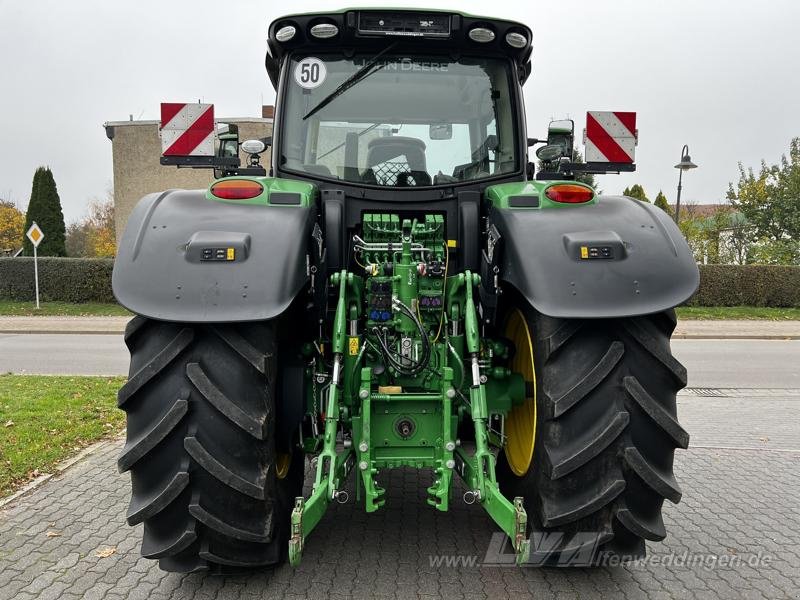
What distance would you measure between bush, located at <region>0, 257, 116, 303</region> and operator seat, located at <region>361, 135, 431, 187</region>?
761 inches

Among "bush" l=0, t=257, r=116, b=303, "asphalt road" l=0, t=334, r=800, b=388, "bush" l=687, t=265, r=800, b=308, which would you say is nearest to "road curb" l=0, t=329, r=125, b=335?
"asphalt road" l=0, t=334, r=800, b=388

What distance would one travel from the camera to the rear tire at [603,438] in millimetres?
2711

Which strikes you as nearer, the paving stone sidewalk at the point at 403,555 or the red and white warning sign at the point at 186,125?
the paving stone sidewalk at the point at 403,555

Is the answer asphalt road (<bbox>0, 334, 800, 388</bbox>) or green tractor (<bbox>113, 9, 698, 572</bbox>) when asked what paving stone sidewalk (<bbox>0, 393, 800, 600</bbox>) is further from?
asphalt road (<bbox>0, 334, 800, 388</bbox>)

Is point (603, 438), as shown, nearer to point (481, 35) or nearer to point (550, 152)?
point (550, 152)

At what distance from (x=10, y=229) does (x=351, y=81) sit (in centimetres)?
4488

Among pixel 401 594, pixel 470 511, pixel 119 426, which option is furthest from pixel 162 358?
pixel 119 426

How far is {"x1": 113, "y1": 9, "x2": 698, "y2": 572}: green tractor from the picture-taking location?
2686 millimetres

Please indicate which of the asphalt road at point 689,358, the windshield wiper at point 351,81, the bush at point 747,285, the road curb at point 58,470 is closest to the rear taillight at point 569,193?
the windshield wiper at point 351,81

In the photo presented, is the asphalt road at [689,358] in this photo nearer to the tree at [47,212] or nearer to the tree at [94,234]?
the tree at [47,212]

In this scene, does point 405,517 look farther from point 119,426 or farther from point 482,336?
point 119,426

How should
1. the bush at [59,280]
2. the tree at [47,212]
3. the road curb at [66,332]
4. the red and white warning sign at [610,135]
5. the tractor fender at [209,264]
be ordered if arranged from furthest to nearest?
the tree at [47,212], the bush at [59,280], the road curb at [66,332], the red and white warning sign at [610,135], the tractor fender at [209,264]

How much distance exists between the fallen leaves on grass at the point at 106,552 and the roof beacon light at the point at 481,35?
3410 mm

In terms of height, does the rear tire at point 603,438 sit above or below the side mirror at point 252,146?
below
